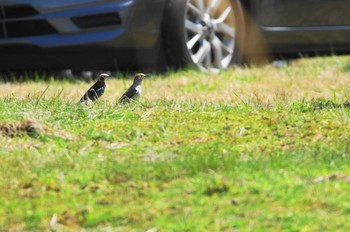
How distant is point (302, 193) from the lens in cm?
526

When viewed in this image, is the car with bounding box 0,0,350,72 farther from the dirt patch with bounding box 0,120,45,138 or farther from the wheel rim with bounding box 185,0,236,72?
the dirt patch with bounding box 0,120,45,138

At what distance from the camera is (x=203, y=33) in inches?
441

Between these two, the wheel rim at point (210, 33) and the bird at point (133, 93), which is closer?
the bird at point (133, 93)

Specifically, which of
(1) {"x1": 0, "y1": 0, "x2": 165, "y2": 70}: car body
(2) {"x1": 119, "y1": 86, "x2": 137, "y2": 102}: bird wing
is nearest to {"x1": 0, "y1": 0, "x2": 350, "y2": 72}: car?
(1) {"x1": 0, "y1": 0, "x2": 165, "y2": 70}: car body

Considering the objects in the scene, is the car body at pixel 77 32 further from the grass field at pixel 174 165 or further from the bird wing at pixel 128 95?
the grass field at pixel 174 165

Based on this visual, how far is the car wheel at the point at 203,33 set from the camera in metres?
10.8

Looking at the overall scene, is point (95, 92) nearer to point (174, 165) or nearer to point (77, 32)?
point (77, 32)

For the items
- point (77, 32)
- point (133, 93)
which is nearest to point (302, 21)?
point (77, 32)

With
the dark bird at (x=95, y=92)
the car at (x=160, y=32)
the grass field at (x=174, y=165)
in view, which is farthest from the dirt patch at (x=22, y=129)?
the car at (x=160, y=32)

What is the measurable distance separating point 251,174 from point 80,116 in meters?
1.87

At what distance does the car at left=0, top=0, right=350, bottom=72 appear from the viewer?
1036cm

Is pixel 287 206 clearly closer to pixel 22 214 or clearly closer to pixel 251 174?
pixel 251 174

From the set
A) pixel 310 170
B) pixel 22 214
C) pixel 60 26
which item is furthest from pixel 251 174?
pixel 60 26

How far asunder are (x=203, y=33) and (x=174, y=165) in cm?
561
